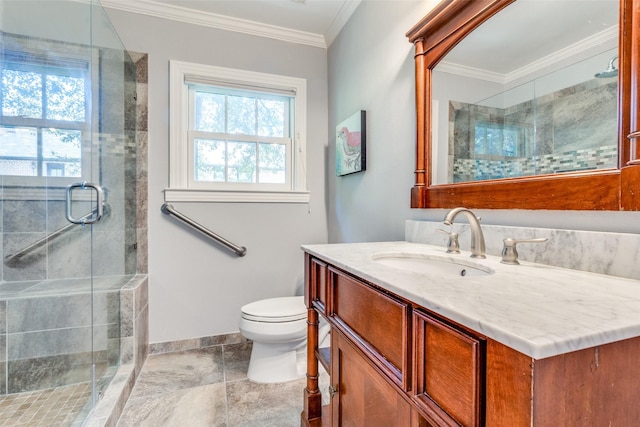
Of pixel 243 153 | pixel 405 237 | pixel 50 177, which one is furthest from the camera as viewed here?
pixel 243 153

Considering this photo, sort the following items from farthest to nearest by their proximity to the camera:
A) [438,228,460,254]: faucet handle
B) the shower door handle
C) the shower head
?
the shower door handle < [438,228,460,254]: faucet handle < the shower head

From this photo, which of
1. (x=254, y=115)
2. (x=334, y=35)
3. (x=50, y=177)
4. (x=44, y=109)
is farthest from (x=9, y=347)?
(x=334, y=35)

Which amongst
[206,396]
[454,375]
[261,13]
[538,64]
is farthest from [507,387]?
[261,13]

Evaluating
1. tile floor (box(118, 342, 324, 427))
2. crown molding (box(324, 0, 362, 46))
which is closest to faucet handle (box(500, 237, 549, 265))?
tile floor (box(118, 342, 324, 427))

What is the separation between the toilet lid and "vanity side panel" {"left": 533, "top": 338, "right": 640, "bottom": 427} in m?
1.37

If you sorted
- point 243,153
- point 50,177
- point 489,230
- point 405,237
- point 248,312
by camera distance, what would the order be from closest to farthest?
point 489,230, point 405,237, point 50,177, point 248,312, point 243,153

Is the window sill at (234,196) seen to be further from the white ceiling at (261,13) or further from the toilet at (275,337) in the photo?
the white ceiling at (261,13)

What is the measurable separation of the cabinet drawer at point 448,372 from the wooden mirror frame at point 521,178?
0.57 metres

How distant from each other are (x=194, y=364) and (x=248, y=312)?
59cm

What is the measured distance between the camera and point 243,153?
88.4 inches

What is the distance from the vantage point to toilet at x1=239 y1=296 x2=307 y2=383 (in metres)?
1.61

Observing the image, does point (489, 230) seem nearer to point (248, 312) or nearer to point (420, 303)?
point (420, 303)

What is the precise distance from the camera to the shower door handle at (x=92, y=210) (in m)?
1.54

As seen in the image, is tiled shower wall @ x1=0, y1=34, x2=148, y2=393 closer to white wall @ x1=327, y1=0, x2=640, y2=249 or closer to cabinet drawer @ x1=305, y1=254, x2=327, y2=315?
cabinet drawer @ x1=305, y1=254, x2=327, y2=315
